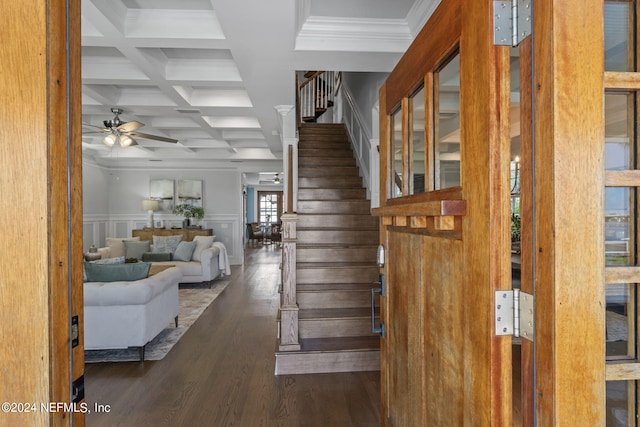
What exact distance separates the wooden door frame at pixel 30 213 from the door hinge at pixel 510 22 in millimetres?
1013

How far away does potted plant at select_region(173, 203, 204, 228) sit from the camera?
28.6ft

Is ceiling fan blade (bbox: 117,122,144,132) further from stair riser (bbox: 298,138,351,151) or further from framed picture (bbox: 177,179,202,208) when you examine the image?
framed picture (bbox: 177,179,202,208)

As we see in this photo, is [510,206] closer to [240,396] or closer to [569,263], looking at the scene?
[569,263]

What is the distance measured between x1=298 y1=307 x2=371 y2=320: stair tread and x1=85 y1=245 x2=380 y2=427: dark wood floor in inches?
19.9

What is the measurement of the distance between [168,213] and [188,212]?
0.62m

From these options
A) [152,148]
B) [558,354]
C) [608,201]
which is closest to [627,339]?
[558,354]

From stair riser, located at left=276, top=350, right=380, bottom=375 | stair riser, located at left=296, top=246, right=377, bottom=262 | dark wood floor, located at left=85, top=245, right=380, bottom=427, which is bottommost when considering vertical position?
dark wood floor, located at left=85, top=245, right=380, bottom=427

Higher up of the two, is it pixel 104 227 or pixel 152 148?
pixel 152 148

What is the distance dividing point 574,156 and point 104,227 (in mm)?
9886

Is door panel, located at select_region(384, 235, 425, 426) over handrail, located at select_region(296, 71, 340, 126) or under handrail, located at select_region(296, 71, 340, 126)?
under

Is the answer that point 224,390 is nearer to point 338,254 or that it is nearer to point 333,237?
point 338,254

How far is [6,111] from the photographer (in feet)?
2.56

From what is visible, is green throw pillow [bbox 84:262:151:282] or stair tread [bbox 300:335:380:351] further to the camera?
green throw pillow [bbox 84:262:151:282]

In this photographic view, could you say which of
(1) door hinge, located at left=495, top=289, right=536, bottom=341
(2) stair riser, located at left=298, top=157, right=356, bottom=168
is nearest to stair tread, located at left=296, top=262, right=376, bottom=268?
(2) stair riser, located at left=298, top=157, right=356, bottom=168
